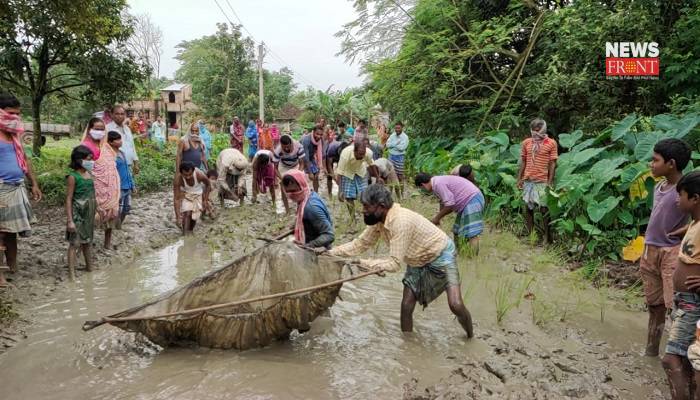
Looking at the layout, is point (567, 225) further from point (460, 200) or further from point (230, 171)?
point (230, 171)

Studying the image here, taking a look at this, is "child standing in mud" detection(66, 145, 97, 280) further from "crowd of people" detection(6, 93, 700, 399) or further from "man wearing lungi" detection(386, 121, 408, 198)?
"man wearing lungi" detection(386, 121, 408, 198)

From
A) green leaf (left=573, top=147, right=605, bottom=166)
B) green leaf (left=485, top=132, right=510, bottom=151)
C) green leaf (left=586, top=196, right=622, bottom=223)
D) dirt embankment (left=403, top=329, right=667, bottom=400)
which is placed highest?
green leaf (left=485, top=132, right=510, bottom=151)

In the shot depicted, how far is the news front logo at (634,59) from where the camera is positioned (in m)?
7.41

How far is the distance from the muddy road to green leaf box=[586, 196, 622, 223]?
2.33 feet

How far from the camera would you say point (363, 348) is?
393cm

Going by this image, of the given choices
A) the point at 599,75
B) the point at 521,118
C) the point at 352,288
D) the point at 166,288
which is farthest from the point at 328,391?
the point at 521,118

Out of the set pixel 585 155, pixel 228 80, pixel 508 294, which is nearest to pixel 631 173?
pixel 585 155

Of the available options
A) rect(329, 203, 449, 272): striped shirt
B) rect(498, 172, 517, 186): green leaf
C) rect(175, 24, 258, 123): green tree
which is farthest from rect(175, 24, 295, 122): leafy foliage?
rect(329, 203, 449, 272): striped shirt

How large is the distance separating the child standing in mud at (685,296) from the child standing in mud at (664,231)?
0.55m

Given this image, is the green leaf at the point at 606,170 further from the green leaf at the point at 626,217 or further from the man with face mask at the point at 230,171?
the man with face mask at the point at 230,171

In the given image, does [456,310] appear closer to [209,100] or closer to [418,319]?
[418,319]

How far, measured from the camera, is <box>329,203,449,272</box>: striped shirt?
354 centimetres

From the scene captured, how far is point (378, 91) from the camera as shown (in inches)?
518

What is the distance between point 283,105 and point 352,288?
1240 inches
